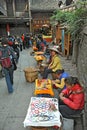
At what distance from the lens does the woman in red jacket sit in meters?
4.45

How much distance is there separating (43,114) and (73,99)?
83cm

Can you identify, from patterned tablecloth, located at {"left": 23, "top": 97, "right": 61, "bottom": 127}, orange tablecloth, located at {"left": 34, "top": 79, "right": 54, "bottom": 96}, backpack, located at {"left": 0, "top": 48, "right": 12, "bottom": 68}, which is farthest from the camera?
backpack, located at {"left": 0, "top": 48, "right": 12, "bottom": 68}

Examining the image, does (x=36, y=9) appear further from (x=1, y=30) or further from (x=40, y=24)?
(x=1, y=30)

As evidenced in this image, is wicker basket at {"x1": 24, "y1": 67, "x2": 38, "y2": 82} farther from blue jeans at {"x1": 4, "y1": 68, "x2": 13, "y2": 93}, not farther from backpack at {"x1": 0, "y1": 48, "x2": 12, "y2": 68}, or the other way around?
backpack at {"x1": 0, "y1": 48, "x2": 12, "y2": 68}

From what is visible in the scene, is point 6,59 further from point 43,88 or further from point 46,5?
point 46,5

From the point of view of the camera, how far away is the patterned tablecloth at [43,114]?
152 inches

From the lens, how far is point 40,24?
89.9 ft

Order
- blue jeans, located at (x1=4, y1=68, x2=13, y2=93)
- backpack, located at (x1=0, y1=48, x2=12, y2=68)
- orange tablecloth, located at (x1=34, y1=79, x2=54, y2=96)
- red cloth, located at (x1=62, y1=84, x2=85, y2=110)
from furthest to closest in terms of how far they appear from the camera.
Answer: blue jeans, located at (x1=4, y1=68, x2=13, y2=93), backpack, located at (x1=0, y1=48, x2=12, y2=68), orange tablecloth, located at (x1=34, y1=79, x2=54, y2=96), red cloth, located at (x1=62, y1=84, x2=85, y2=110)

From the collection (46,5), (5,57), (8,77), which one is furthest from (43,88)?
(46,5)

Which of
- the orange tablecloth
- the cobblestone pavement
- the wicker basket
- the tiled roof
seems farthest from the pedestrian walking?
the tiled roof

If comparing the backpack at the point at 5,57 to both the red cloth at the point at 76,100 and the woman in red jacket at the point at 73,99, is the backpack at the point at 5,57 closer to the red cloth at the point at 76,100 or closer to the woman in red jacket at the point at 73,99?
the woman in red jacket at the point at 73,99

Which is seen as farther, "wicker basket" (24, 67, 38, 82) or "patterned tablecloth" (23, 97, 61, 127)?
"wicker basket" (24, 67, 38, 82)

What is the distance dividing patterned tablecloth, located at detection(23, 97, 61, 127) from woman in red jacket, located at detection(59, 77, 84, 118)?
0.92 ft

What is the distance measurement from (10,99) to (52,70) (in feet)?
6.68
